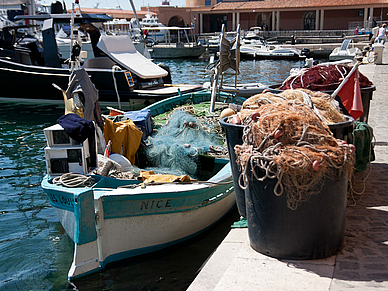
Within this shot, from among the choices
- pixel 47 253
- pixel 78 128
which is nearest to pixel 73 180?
pixel 78 128

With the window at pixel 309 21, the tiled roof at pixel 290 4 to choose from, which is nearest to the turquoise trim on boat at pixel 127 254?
the tiled roof at pixel 290 4

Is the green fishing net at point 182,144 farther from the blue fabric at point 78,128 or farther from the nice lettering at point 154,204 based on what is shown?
the blue fabric at point 78,128

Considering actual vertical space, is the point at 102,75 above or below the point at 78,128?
below

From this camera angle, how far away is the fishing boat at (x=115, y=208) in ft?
17.0

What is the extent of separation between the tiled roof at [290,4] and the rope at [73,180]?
5482 centimetres

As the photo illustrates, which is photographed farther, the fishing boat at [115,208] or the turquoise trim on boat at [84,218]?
the fishing boat at [115,208]

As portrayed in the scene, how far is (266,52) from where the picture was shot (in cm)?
4178

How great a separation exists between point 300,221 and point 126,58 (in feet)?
48.6

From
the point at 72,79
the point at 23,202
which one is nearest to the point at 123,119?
the point at 72,79

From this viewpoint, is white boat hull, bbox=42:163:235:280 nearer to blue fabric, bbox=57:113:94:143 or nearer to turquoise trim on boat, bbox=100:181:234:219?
turquoise trim on boat, bbox=100:181:234:219

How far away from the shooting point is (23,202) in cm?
806

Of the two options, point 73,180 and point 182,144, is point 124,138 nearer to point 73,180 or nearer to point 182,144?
point 182,144

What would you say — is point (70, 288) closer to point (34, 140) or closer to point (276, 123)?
point (276, 123)

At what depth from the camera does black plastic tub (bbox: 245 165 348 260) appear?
10.4 feet
